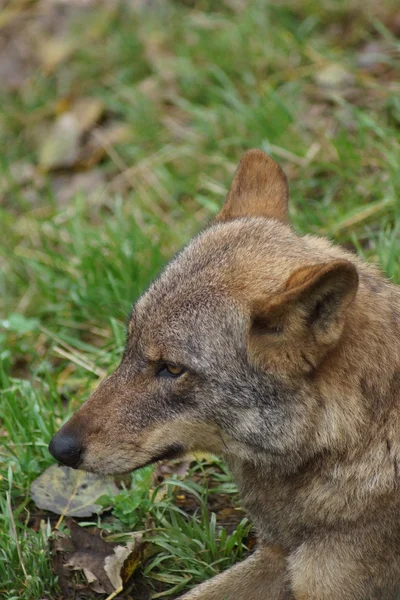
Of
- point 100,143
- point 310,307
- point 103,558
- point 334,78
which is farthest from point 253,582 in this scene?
point 100,143

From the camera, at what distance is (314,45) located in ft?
26.6

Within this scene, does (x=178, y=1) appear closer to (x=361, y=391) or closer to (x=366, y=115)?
(x=366, y=115)

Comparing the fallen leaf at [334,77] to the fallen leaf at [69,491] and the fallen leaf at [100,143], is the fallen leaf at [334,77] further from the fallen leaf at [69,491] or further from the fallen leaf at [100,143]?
the fallen leaf at [69,491]

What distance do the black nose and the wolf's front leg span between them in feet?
3.03

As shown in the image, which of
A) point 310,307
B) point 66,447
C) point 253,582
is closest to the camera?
point 310,307

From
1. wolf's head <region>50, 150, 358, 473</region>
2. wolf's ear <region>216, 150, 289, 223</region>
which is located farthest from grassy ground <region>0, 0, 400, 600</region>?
wolf's ear <region>216, 150, 289, 223</region>

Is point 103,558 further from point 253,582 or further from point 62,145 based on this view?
point 62,145

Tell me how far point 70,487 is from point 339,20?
5668mm

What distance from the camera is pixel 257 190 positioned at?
4.45m

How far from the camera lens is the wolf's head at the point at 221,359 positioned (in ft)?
11.6

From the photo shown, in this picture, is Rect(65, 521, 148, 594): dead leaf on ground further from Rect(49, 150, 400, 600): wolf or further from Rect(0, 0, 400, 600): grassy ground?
Rect(49, 150, 400, 600): wolf

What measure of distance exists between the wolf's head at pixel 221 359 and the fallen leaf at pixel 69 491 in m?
0.89

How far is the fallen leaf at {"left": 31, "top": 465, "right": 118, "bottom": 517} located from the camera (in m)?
4.69

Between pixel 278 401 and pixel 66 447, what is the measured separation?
0.98 metres
